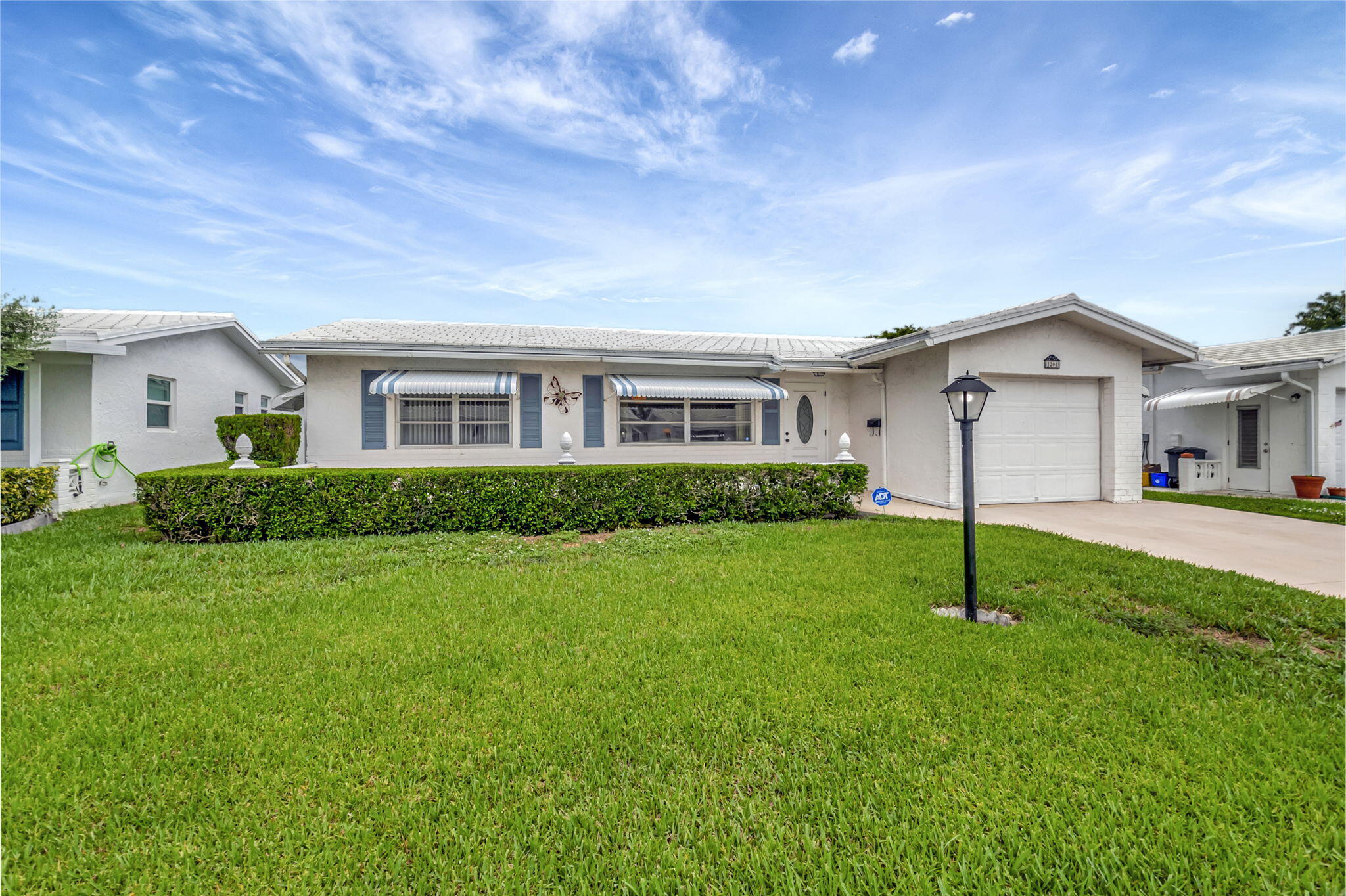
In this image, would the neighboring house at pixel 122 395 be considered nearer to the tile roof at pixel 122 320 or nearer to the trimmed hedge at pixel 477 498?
the tile roof at pixel 122 320

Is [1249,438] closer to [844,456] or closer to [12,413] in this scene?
[844,456]

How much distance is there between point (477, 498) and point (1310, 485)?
69.6 feet

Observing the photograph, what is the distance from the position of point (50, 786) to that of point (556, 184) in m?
15.9

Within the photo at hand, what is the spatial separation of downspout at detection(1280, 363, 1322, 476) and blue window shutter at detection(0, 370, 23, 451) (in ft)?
104

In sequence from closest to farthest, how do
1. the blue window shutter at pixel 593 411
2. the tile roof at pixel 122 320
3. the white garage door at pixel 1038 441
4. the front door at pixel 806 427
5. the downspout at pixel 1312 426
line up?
the tile roof at pixel 122 320
the white garage door at pixel 1038 441
the blue window shutter at pixel 593 411
the downspout at pixel 1312 426
the front door at pixel 806 427

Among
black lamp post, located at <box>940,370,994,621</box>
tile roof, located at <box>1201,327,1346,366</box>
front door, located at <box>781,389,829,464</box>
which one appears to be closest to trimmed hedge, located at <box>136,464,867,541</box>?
front door, located at <box>781,389,829,464</box>

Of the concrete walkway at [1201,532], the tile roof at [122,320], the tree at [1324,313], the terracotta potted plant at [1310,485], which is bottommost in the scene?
the concrete walkway at [1201,532]

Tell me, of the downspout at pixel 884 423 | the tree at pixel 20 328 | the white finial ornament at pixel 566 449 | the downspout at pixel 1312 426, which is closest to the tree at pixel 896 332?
the downspout at pixel 884 423

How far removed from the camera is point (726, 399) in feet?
43.7

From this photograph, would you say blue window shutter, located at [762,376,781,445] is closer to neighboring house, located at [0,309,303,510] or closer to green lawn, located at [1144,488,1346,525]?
green lawn, located at [1144,488,1346,525]

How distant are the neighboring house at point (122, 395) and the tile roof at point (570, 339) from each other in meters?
4.80

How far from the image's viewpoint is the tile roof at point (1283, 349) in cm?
1460

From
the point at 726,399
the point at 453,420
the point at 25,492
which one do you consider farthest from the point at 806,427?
the point at 25,492

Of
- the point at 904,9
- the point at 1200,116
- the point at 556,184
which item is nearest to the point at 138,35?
the point at 556,184
